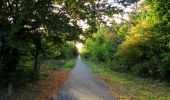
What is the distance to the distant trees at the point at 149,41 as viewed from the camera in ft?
58.4


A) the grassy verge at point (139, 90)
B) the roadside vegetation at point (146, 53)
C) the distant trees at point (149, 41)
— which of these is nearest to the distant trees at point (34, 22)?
the roadside vegetation at point (146, 53)

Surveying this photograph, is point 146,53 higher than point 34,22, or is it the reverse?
point 34,22

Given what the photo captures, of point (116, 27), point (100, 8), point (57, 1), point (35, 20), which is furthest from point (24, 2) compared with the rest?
point (116, 27)

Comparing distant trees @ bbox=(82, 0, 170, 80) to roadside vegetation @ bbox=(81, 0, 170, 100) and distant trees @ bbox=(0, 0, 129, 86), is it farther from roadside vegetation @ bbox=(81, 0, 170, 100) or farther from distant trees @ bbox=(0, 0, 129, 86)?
distant trees @ bbox=(0, 0, 129, 86)

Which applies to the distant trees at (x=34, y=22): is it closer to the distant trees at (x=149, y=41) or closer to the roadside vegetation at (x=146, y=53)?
the roadside vegetation at (x=146, y=53)

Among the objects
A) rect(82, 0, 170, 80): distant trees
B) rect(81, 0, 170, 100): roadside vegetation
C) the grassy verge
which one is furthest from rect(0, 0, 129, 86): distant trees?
the grassy verge

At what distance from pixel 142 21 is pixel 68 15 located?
49.4ft

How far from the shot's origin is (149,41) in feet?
95.7

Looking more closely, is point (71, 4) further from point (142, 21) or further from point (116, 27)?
point (142, 21)

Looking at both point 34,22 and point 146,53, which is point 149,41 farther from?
point 34,22

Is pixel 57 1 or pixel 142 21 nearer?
pixel 57 1

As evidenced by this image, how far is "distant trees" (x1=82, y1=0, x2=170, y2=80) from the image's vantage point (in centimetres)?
1780

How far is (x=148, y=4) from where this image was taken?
18.2 metres

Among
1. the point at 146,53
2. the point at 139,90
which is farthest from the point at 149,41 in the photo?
the point at 139,90
